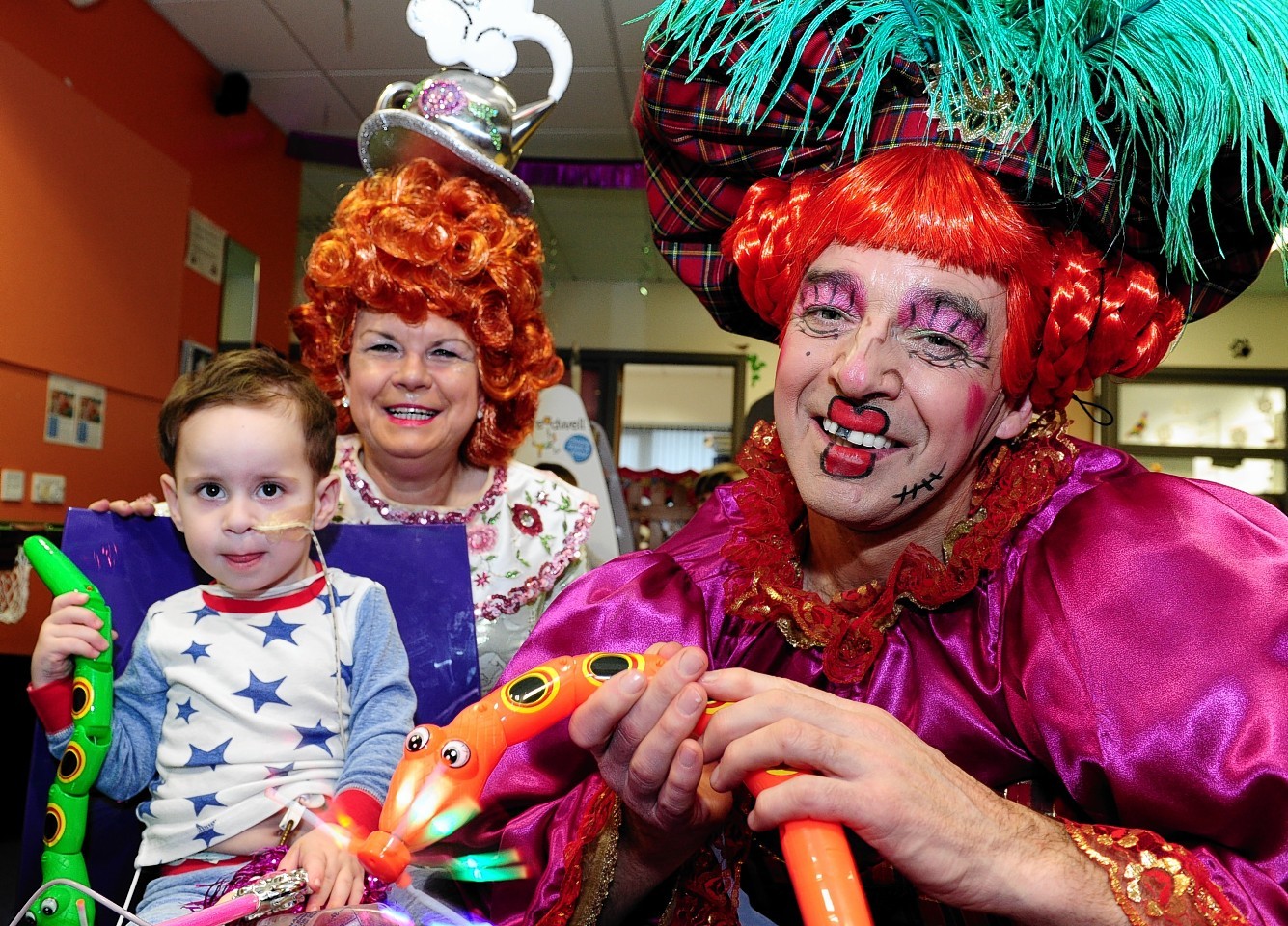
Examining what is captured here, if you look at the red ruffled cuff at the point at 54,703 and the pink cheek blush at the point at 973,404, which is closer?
the pink cheek blush at the point at 973,404

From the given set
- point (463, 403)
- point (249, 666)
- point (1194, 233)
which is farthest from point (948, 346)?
point (463, 403)

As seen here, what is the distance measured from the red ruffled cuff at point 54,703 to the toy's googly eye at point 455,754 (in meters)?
0.81

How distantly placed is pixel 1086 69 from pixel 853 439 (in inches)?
18.6

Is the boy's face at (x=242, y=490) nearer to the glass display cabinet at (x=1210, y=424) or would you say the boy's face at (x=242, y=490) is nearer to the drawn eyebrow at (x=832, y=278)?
the drawn eyebrow at (x=832, y=278)

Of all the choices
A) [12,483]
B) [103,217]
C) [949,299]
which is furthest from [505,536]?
[103,217]

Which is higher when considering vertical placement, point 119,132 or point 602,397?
point 119,132

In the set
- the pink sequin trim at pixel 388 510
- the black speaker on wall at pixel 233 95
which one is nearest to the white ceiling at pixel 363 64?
the black speaker on wall at pixel 233 95

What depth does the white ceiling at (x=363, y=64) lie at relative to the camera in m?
4.74

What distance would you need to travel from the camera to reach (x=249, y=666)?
1.47m

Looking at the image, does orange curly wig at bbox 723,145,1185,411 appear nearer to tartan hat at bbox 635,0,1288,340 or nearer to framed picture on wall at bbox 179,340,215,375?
tartan hat at bbox 635,0,1288,340

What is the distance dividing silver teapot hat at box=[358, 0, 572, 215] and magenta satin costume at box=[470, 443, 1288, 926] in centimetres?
107

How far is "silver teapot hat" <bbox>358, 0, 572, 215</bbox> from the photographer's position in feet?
7.00

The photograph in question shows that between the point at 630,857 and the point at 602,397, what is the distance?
7314mm

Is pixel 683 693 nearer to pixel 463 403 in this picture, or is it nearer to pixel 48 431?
pixel 463 403
